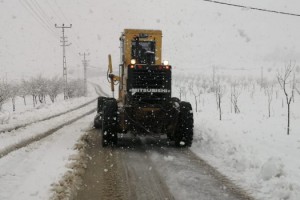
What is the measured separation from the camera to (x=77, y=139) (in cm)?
1101

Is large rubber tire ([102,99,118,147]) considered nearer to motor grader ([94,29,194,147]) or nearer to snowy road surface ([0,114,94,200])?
motor grader ([94,29,194,147])

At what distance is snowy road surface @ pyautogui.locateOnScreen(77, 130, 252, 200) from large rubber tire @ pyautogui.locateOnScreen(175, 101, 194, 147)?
374 millimetres

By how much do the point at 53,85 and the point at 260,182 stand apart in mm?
40816

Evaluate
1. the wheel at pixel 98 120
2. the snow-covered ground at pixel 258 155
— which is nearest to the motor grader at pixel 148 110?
the snow-covered ground at pixel 258 155

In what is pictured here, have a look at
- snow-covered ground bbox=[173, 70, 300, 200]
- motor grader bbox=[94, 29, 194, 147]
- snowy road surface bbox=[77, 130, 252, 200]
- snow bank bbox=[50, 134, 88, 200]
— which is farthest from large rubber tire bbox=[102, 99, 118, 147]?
snow-covered ground bbox=[173, 70, 300, 200]

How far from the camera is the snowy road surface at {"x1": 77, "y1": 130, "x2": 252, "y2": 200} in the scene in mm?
5914

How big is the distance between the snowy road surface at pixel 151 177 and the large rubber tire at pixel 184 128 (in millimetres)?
374

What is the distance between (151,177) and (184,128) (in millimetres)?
3301

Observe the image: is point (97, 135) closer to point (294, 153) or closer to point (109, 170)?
point (109, 170)

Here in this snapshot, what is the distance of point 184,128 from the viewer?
10.0 meters

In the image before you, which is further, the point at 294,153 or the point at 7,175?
the point at 294,153

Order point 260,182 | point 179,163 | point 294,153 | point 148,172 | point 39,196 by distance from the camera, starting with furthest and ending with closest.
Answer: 1. point 294,153
2. point 179,163
3. point 148,172
4. point 260,182
5. point 39,196

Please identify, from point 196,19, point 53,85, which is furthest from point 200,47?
point 53,85

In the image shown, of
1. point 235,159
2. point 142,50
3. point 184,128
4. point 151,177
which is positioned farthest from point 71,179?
point 142,50
